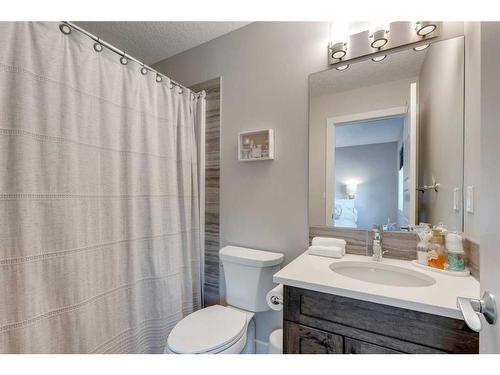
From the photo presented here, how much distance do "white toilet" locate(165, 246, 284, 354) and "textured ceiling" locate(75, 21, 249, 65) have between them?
1.64m

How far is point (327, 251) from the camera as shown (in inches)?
48.3

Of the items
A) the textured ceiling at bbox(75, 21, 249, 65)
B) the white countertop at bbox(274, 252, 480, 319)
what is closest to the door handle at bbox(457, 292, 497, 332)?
the white countertop at bbox(274, 252, 480, 319)

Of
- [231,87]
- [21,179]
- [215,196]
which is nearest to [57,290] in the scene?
[21,179]

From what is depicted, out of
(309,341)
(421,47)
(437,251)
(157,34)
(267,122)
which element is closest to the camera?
(309,341)

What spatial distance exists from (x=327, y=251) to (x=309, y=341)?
1.49 ft

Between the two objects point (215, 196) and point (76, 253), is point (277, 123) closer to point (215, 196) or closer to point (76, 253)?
point (215, 196)

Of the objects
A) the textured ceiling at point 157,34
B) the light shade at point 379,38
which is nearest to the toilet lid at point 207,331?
the light shade at point 379,38

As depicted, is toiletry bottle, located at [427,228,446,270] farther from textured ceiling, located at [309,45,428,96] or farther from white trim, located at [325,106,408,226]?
textured ceiling, located at [309,45,428,96]

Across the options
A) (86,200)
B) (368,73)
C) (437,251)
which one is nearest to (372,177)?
(437,251)

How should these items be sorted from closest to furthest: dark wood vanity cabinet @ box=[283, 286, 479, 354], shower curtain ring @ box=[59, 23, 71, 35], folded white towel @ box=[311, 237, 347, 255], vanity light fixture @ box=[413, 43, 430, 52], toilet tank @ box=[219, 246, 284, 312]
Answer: dark wood vanity cabinet @ box=[283, 286, 479, 354] < shower curtain ring @ box=[59, 23, 71, 35] < vanity light fixture @ box=[413, 43, 430, 52] < folded white towel @ box=[311, 237, 347, 255] < toilet tank @ box=[219, 246, 284, 312]

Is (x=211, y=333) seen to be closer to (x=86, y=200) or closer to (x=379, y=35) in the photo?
(x=86, y=200)

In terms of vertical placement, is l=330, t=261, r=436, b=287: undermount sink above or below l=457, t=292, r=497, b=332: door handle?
below

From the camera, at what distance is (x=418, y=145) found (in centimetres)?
116

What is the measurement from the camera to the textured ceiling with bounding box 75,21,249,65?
163 cm
